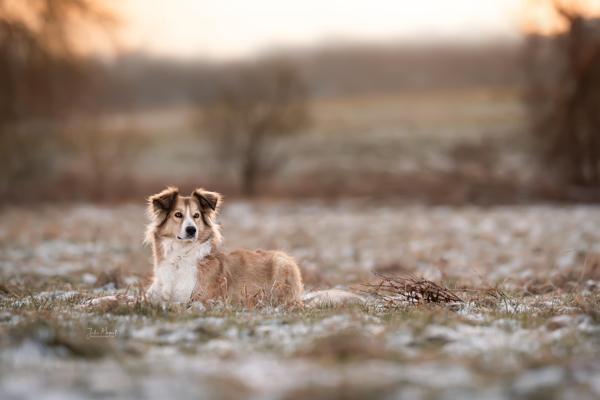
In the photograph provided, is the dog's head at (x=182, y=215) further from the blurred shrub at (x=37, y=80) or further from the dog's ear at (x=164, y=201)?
the blurred shrub at (x=37, y=80)

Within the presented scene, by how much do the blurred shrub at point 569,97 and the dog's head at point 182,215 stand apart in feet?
56.9

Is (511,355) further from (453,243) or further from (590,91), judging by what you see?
(590,91)

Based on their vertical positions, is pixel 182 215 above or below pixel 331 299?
above

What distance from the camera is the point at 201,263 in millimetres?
8289

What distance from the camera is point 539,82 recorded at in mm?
22922

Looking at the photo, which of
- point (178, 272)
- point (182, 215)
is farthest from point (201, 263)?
point (182, 215)

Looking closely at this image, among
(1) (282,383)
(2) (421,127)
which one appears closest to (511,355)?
(1) (282,383)

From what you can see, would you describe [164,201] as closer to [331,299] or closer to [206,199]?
[206,199]

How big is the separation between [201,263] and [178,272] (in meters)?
0.29

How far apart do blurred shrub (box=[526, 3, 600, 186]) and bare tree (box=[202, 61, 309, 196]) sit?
38.2 feet

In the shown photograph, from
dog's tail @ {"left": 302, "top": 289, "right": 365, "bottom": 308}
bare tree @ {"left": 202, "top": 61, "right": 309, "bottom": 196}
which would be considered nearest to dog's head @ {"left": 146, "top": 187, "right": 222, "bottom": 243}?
dog's tail @ {"left": 302, "top": 289, "right": 365, "bottom": 308}

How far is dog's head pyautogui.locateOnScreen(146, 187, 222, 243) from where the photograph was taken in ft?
27.3

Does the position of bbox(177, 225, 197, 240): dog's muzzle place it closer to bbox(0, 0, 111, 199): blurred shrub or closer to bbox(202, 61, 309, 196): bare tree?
bbox(0, 0, 111, 199): blurred shrub

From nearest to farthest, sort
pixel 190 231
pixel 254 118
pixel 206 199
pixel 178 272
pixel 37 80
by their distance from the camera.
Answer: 1. pixel 190 231
2. pixel 178 272
3. pixel 206 199
4. pixel 37 80
5. pixel 254 118
